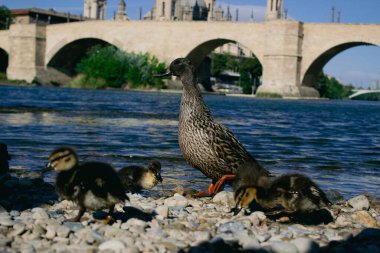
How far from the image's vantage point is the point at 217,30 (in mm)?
51375

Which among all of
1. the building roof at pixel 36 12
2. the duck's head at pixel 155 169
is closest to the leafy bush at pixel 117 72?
the building roof at pixel 36 12

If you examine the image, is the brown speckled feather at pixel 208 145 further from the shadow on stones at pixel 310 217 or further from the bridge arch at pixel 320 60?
the bridge arch at pixel 320 60

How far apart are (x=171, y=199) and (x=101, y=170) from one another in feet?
3.58

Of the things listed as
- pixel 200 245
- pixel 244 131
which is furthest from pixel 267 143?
pixel 200 245

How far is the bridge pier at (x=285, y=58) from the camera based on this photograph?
47.0m

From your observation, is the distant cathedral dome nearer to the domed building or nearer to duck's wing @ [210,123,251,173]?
the domed building

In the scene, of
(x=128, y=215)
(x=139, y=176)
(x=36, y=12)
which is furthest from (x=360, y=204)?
(x=36, y=12)

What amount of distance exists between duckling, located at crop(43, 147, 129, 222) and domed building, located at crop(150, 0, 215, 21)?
281ft

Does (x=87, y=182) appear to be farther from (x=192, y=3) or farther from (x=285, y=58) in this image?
(x=192, y=3)

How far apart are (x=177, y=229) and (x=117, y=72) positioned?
46.4m

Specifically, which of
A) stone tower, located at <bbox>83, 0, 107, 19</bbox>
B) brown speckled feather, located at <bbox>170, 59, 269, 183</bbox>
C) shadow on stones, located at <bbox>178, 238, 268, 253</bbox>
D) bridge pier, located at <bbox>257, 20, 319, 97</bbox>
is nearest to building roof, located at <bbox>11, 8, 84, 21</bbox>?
stone tower, located at <bbox>83, 0, 107, 19</bbox>

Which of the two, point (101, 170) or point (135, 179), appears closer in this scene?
point (101, 170)

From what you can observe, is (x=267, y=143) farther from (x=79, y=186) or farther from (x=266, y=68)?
(x=266, y=68)

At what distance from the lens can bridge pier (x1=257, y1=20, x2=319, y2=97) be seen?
47.0 metres
